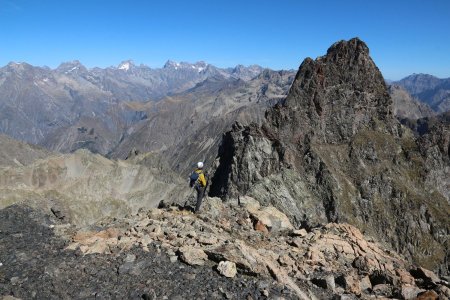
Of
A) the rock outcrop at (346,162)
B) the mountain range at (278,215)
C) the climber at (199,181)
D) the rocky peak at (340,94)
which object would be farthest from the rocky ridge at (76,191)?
the climber at (199,181)

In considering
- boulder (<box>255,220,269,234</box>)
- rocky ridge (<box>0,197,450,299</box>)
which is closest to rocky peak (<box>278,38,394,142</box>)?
boulder (<box>255,220,269,234</box>)

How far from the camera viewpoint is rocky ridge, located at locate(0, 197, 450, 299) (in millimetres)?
21891

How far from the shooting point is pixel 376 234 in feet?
441

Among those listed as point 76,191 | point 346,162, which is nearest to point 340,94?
point 346,162

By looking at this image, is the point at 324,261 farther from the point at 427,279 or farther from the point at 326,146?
the point at 326,146

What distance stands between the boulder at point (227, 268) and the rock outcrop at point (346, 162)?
8953 centimetres

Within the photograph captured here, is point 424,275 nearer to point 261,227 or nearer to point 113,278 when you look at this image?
point 261,227

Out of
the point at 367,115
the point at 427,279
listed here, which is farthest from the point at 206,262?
the point at 367,115

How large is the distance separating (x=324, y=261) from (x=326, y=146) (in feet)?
424

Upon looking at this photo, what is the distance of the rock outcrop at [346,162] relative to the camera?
129500 millimetres

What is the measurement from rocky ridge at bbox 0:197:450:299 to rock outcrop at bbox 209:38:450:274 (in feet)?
271

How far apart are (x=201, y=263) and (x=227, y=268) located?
1.59m

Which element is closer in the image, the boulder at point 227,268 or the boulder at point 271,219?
the boulder at point 227,268

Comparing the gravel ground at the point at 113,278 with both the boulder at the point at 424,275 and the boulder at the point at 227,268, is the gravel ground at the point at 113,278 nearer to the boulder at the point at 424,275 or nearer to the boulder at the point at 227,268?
the boulder at the point at 227,268
